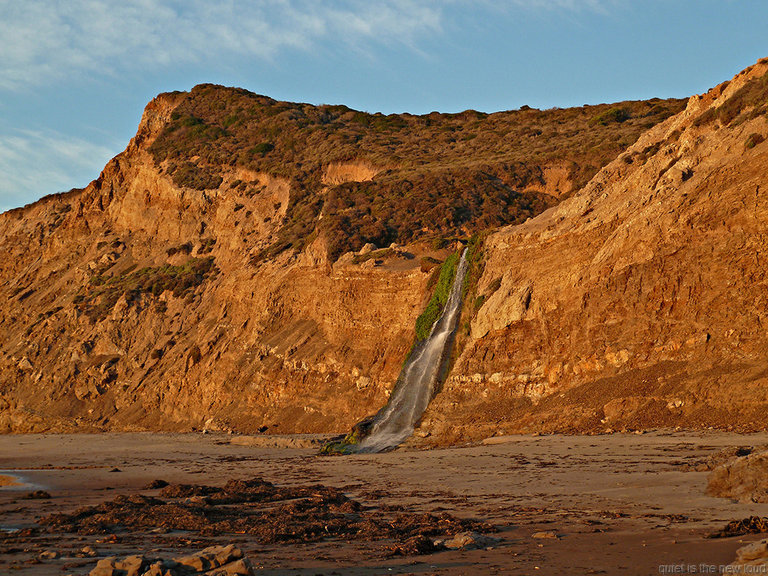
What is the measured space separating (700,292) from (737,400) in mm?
4101

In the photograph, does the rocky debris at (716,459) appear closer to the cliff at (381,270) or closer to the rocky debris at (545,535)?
the cliff at (381,270)

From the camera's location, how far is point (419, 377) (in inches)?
1122

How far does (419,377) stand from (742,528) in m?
20.1

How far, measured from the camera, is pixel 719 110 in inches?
1058

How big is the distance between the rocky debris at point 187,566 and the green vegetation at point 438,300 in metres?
22.5

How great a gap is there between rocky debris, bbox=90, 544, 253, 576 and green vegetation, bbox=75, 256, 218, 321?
38.0 meters

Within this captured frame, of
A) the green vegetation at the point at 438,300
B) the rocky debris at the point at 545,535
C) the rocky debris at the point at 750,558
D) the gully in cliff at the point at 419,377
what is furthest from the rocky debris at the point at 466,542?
the green vegetation at the point at 438,300

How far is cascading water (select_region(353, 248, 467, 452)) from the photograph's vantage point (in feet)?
85.1

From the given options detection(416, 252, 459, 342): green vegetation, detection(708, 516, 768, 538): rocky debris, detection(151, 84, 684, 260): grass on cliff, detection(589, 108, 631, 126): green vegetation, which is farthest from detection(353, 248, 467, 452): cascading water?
detection(589, 108, 631, 126): green vegetation

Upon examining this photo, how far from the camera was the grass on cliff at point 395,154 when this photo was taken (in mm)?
44731

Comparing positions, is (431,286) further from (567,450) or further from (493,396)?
(567,450)

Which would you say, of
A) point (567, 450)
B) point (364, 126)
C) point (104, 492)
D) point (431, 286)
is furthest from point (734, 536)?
point (364, 126)

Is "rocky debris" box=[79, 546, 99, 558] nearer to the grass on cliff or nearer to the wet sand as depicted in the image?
the wet sand

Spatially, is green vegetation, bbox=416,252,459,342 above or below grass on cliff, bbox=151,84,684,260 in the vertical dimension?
below
